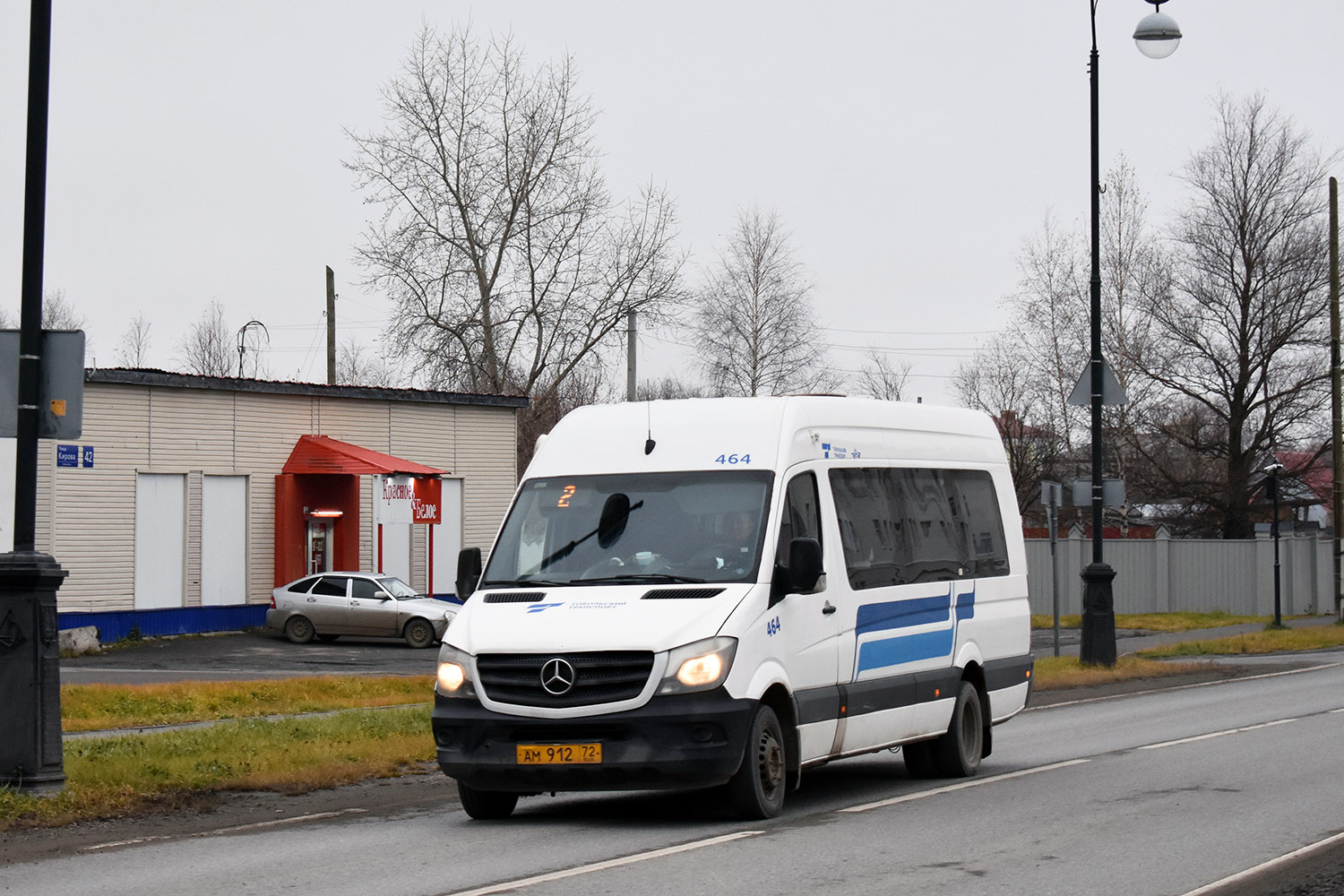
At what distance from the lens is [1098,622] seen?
24938mm

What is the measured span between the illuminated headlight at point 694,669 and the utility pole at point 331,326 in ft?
125

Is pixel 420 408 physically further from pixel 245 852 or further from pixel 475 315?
pixel 245 852

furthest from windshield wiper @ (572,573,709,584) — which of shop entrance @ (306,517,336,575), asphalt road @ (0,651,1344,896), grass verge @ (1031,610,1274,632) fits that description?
grass verge @ (1031,610,1274,632)

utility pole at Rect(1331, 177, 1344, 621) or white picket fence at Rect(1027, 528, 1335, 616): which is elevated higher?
utility pole at Rect(1331, 177, 1344, 621)

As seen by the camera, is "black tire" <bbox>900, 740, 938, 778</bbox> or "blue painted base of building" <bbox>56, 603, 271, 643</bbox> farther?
"blue painted base of building" <bbox>56, 603, 271, 643</bbox>

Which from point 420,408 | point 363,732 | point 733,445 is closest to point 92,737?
point 363,732

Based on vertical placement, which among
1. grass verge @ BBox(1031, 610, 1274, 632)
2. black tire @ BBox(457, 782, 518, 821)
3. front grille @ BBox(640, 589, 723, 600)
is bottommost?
grass verge @ BBox(1031, 610, 1274, 632)

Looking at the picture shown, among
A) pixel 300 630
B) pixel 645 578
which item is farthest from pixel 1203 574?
pixel 645 578

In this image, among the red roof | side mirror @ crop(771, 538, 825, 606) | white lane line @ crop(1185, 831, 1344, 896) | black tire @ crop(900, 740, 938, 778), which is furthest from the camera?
the red roof

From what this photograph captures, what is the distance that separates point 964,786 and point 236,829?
16.4ft

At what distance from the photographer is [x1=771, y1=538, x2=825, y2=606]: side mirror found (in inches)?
408

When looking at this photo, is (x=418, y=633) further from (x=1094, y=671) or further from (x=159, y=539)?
(x=1094, y=671)

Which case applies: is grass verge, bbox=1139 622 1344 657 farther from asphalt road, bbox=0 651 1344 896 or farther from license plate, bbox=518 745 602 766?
license plate, bbox=518 745 602 766

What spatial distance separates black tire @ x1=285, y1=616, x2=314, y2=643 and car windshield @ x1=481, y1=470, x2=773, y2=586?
24.7m
